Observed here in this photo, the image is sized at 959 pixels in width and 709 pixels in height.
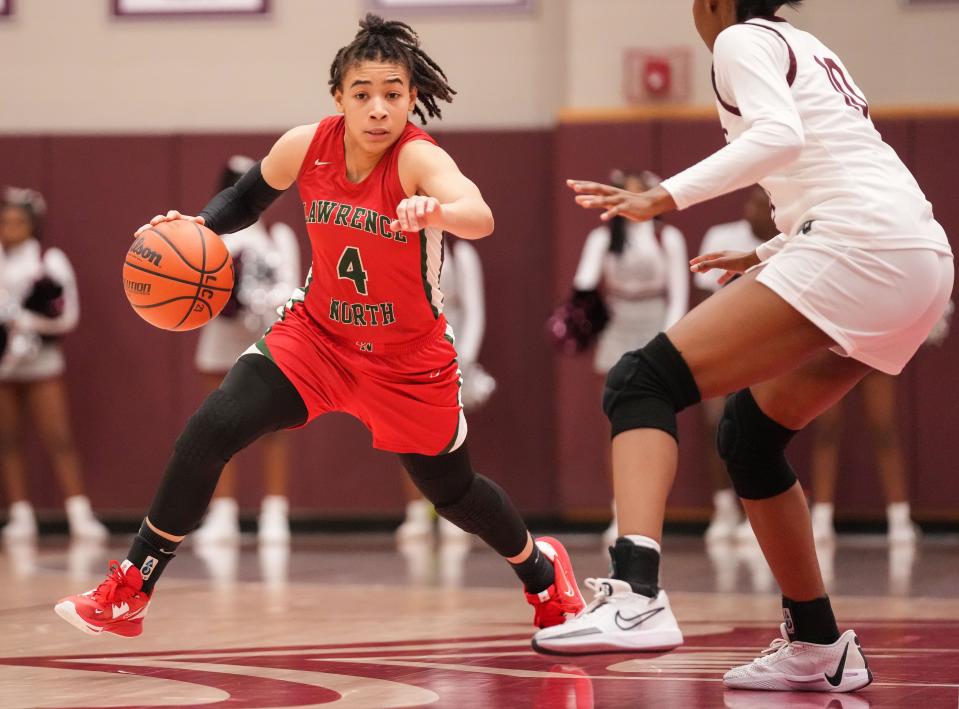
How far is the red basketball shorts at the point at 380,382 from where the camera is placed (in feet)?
13.5

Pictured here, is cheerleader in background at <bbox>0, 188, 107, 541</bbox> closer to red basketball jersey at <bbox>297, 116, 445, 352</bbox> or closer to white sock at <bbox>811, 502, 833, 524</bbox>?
white sock at <bbox>811, 502, 833, 524</bbox>

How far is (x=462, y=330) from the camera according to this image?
9258 mm

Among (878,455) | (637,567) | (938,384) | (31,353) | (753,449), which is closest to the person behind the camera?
(637,567)

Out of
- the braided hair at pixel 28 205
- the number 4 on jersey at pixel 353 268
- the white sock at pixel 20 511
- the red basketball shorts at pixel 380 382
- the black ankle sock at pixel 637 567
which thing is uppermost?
the braided hair at pixel 28 205

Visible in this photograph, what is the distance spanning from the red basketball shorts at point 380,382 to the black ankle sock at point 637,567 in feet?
3.38

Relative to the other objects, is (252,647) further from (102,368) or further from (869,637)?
(102,368)

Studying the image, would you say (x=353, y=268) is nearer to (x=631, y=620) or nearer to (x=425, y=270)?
(x=425, y=270)

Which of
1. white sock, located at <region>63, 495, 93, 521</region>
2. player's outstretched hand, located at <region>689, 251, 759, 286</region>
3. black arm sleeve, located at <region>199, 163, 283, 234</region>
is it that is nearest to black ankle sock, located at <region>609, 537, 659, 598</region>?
player's outstretched hand, located at <region>689, 251, 759, 286</region>

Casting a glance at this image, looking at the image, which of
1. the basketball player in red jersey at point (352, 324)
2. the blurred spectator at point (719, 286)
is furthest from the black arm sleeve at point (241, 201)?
the blurred spectator at point (719, 286)

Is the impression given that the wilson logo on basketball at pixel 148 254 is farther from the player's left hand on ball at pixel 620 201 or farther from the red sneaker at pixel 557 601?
the red sneaker at pixel 557 601

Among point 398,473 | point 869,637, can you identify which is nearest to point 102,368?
point 398,473

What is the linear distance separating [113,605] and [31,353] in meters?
5.63

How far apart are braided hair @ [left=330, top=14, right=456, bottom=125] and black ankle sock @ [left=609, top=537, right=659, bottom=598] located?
1545 mm

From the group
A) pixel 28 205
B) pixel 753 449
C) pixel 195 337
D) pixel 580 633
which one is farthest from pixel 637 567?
pixel 195 337
